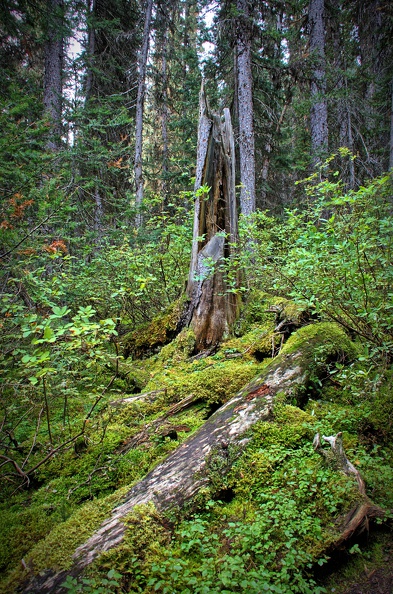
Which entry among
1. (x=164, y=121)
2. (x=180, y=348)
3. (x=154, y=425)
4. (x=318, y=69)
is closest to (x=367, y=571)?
(x=154, y=425)

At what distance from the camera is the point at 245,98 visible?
10.5m

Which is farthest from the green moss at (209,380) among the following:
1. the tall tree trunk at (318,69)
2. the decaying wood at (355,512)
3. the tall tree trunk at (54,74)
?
the tall tree trunk at (318,69)

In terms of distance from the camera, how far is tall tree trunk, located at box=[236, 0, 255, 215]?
10.4m

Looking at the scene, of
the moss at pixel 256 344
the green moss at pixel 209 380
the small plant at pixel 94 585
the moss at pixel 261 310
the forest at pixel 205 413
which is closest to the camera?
the small plant at pixel 94 585

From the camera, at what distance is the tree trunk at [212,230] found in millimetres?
5613

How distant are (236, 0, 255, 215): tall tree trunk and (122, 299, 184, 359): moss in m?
5.70

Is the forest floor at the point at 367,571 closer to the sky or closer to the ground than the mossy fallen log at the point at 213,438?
closer to the ground

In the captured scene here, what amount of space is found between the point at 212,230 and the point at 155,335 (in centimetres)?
234

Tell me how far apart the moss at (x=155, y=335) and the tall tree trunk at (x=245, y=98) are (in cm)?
570

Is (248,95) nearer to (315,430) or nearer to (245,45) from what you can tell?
(245,45)

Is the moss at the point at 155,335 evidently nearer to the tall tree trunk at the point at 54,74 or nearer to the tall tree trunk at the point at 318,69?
the tall tree trunk at the point at 54,74

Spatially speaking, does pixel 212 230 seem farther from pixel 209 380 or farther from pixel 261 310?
pixel 209 380

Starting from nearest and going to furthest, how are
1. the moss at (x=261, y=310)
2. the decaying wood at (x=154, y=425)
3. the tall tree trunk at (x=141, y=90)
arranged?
A: the decaying wood at (x=154, y=425) → the moss at (x=261, y=310) → the tall tree trunk at (x=141, y=90)

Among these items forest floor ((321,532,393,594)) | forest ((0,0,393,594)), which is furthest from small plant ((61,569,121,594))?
forest floor ((321,532,393,594))
